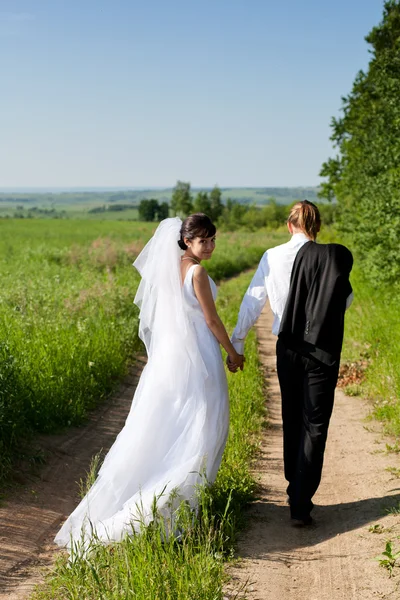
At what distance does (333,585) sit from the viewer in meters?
4.47

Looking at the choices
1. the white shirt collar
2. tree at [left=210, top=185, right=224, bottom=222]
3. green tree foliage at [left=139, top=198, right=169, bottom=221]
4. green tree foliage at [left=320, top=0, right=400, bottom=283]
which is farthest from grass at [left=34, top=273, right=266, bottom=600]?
green tree foliage at [left=139, top=198, right=169, bottom=221]

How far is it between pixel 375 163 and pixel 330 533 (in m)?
13.3

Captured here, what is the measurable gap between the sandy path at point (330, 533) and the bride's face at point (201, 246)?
2.04 meters

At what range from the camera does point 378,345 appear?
1067 centimetres

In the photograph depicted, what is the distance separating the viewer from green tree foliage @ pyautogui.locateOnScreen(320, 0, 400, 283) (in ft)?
39.8

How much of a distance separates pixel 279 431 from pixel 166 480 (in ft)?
11.4

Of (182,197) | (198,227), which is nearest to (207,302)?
(198,227)

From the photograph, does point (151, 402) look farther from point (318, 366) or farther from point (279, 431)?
point (279, 431)

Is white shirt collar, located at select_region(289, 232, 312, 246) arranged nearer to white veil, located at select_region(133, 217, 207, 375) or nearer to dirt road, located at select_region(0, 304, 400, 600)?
white veil, located at select_region(133, 217, 207, 375)

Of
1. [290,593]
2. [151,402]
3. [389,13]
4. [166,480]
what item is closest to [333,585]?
[290,593]

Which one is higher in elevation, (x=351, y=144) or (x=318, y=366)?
(x=351, y=144)

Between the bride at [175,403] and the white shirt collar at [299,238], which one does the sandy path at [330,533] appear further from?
the white shirt collar at [299,238]

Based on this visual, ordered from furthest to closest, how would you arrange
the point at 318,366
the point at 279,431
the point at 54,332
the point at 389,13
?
the point at 389,13
the point at 54,332
the point at 279,431
the point at 318,366

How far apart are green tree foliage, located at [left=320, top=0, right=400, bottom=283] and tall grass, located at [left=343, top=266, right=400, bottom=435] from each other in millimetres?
630
